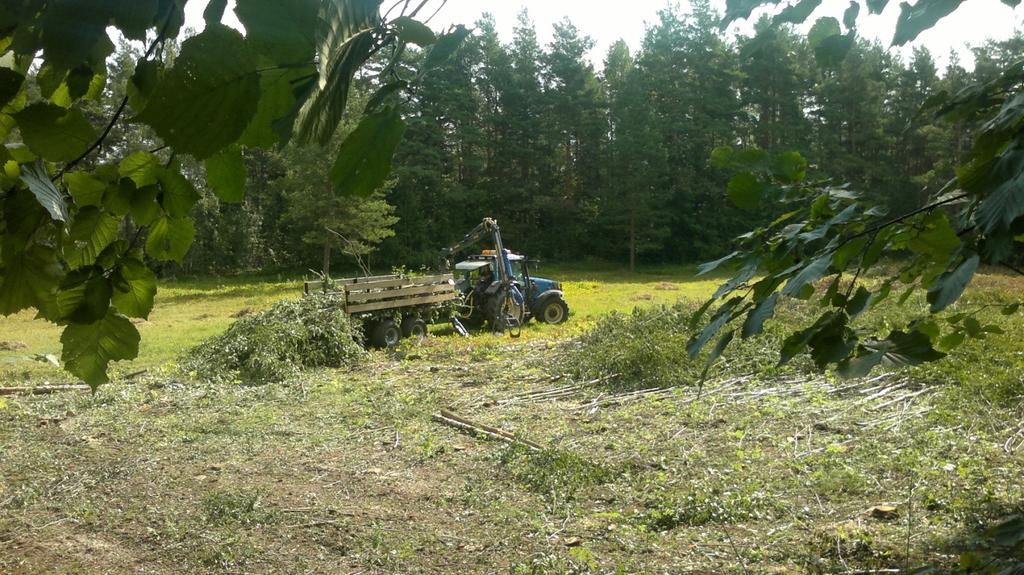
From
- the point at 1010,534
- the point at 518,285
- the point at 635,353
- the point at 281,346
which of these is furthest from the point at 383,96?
the point at 518,285

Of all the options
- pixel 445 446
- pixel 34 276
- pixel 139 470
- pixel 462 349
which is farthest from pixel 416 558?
pixel 462 349

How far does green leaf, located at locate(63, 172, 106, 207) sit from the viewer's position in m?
0.77

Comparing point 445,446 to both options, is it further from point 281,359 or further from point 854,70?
point 854,70

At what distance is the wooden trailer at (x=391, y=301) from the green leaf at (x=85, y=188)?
9.62 m

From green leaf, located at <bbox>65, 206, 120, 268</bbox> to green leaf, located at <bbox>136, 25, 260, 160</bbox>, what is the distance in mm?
345

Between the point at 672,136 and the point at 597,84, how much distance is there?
12.0ft

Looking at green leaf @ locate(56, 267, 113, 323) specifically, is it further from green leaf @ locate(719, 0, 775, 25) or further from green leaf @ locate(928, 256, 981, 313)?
green leaf @ locate(719, 0, 775, 25)

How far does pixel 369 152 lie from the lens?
0.58 m

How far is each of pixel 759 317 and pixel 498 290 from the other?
1101cm

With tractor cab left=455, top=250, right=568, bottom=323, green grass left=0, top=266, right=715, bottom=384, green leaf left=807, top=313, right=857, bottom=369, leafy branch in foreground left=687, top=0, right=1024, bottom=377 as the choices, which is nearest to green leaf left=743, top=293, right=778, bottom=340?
leafy branch in foreground left=687, top=0, right=1024, bottom=377

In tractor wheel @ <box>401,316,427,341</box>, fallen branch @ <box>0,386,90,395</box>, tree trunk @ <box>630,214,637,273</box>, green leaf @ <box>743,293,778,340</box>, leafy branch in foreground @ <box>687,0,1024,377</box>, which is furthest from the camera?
tree trunk @ <box>630,214,637,273</box>

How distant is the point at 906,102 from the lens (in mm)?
28484

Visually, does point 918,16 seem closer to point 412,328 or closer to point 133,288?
point 133,288

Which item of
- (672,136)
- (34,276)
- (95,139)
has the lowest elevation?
(34,276)
